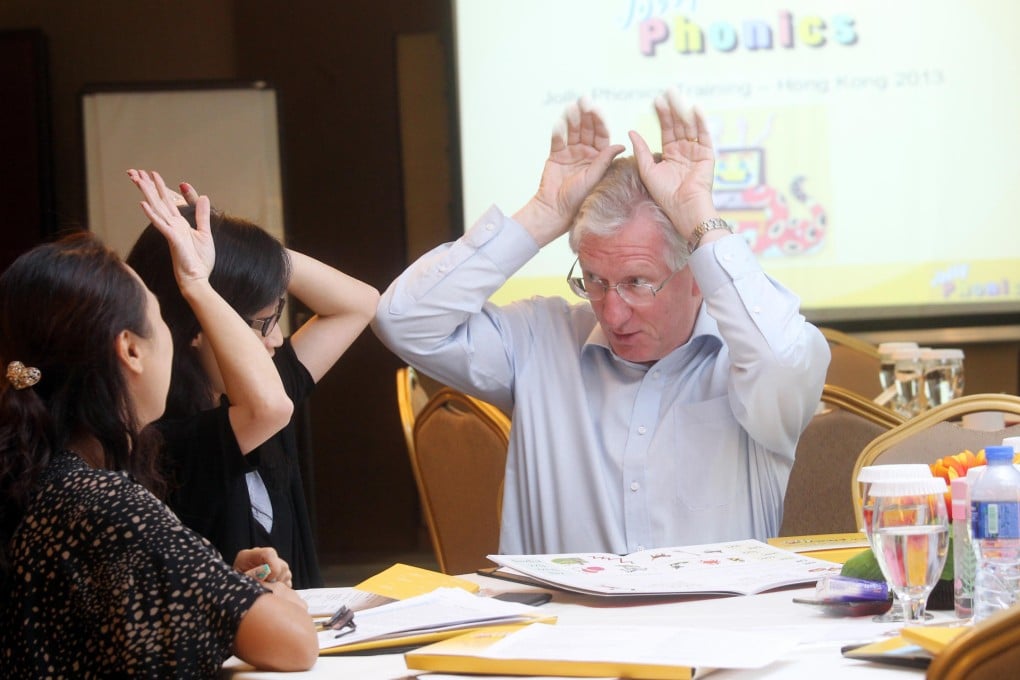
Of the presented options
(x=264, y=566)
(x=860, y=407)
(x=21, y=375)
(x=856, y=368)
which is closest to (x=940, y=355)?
(x=856, y=368)

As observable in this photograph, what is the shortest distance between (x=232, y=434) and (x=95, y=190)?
3.34 m

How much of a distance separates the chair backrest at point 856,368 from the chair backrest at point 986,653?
10.6 feet

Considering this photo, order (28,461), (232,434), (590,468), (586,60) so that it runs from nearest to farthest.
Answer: (28,461) → (232,434) → (590,468) → (586,60)

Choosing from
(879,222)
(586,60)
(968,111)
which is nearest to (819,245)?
(879,222)

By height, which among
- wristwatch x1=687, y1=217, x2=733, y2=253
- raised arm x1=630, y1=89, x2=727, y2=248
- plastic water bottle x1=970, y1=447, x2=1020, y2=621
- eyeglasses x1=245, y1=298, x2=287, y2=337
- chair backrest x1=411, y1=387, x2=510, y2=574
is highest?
raised arm x1=630, y1=89, x2=727, y2=248

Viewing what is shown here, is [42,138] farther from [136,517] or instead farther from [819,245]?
[136,517]

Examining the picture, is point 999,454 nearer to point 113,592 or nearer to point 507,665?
point 507,665

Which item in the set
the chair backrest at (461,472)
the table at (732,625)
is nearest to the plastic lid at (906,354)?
the chair backrest at (461,472)

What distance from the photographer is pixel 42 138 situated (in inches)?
226

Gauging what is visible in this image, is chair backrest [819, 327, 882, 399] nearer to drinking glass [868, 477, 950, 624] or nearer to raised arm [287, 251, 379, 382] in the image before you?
raised arm [287, 251, 379, 382]

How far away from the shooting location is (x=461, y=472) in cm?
289

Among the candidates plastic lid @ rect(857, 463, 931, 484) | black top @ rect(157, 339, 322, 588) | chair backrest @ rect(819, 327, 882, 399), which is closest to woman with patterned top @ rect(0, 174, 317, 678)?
black top @ rect(157, 339, 322, 588)

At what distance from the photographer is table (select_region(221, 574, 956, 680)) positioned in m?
1.20

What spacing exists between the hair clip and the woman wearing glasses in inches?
21.6
